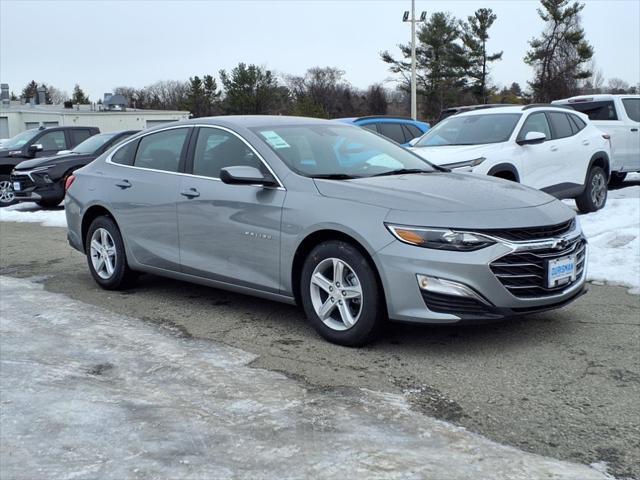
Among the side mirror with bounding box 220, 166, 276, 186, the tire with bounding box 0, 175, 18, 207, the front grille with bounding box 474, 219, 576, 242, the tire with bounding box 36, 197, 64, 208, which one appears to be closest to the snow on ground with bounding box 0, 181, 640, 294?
the front grille with bounding box 474, 219, 576, 242

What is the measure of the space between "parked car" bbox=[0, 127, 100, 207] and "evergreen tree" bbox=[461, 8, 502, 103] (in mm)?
47708

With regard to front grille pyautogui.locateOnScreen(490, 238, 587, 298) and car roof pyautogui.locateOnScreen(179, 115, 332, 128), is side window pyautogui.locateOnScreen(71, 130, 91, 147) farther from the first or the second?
front grille pyautogui.locateOnScreen(490, 238, 587, 298)

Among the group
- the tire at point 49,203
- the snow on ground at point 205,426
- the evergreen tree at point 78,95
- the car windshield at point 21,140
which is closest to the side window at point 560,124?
the snow on ground at point 205,426

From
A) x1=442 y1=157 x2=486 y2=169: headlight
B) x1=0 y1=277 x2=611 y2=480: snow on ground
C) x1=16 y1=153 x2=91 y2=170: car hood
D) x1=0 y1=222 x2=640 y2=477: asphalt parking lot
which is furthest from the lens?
x1=16 y1=153 x2=91 y2=170: car hood

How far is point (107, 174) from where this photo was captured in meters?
6.80

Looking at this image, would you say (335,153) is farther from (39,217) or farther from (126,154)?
(39,217)

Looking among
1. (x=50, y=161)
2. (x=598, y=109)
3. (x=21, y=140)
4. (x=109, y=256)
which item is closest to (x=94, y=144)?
(x=50, y=161)

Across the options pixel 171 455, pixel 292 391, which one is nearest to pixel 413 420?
pixel 292 391

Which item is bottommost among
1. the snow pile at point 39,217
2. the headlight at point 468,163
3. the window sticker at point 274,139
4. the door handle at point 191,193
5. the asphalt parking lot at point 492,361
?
the snow pile at point 39,217

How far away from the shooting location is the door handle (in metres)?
5.80

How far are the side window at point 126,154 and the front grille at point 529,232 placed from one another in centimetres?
355

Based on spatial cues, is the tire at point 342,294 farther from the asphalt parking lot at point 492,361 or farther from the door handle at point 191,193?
the door handle at point 191,193

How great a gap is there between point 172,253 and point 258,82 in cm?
6372

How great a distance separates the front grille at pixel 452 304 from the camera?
4.47 m
